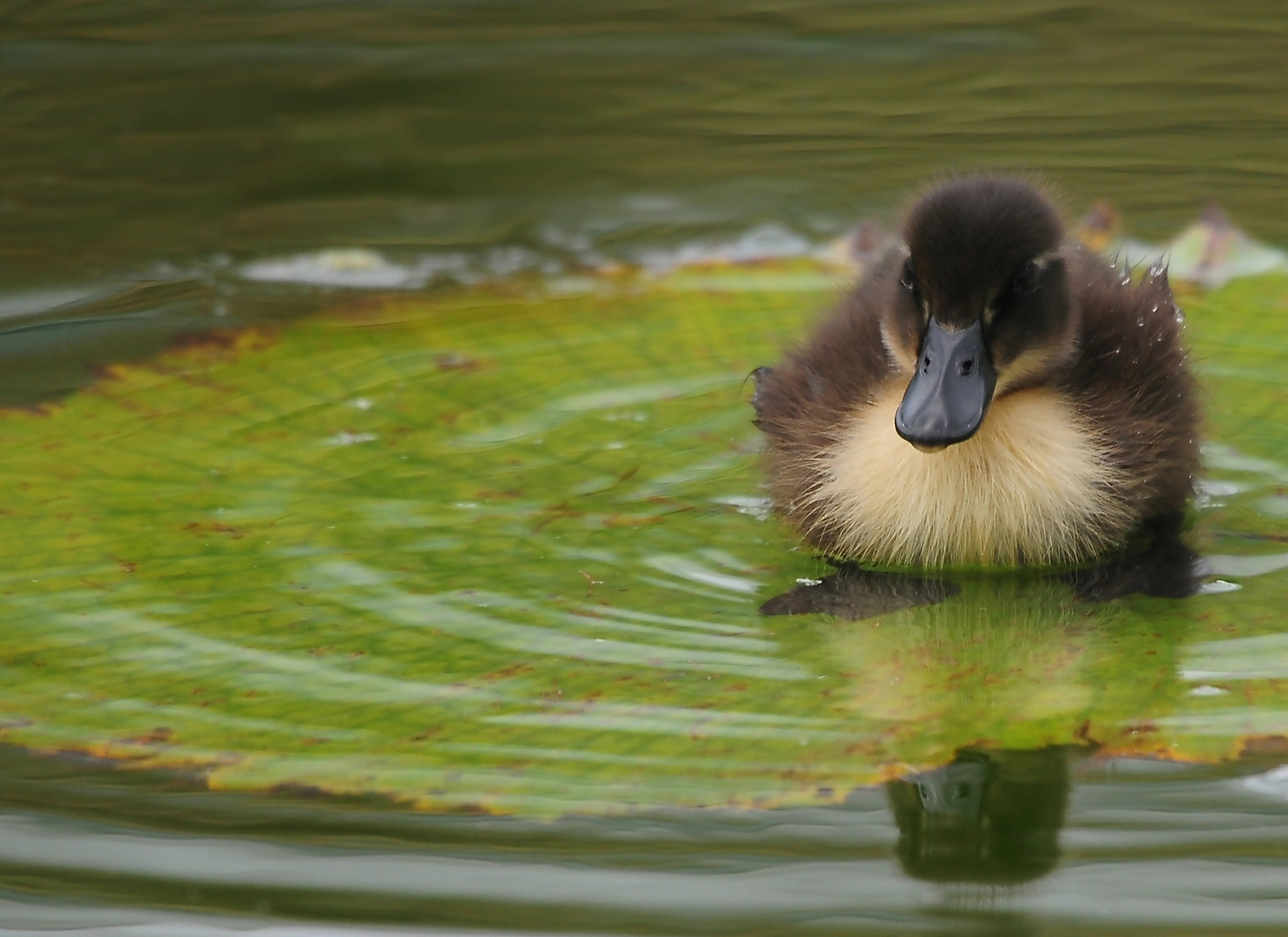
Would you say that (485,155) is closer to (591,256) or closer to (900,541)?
(591,256)

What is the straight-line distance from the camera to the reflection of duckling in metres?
2.89

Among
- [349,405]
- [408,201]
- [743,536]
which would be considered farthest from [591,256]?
[743,536]

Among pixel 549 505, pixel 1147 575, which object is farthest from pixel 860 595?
pixel 549 505

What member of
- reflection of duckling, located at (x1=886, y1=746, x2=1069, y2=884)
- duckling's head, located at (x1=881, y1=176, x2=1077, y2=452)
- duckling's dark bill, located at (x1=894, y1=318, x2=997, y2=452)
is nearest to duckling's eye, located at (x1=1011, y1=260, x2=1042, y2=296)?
duckling's head, located at (x1=881, y1=176, x2=1077, y2=452)

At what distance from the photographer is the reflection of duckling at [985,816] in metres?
2.89

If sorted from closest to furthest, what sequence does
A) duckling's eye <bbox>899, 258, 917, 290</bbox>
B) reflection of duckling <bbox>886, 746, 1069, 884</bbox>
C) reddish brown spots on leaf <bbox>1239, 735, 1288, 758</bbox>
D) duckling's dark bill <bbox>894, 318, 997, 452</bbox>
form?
reflection of duckling <bbox>886, 746, 1069, 884</bbox> < reddish brown spots on leaf <bbox>1239, 735, 1288, 758</bbox> < duckling's dark bill <bbox>894, 318, 997, 452</bbox> < duckling's eye <bbox>899, 258, 917, 290</bbox>

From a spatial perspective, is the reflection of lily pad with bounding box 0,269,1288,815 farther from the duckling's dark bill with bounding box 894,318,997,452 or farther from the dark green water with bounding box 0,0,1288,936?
the duckling's dark bill with bounding box 894,318,997,452

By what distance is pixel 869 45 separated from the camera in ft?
26.0

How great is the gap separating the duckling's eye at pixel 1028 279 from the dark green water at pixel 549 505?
63 centimetres

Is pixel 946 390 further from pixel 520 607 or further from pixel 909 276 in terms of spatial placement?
pixel 520 607

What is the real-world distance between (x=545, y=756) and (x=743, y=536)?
3.89 feet

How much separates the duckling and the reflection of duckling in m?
0.79

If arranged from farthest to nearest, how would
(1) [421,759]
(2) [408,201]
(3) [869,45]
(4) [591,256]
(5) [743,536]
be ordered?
(3) [869,45]
(2) [408,201]
(4) [591,256]
(5) [743,536]
(1) [421,759]

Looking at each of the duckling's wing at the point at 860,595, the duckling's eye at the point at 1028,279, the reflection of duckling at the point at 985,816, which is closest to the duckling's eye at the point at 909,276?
the duckling's eye at the point at 1028,279
